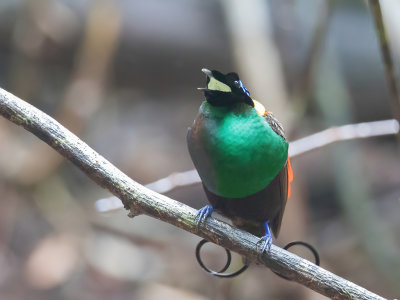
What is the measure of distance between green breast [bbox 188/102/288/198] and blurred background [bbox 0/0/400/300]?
56.4 inches

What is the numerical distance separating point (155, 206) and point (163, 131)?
3344 millimetres

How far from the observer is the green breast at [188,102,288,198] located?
1219mm

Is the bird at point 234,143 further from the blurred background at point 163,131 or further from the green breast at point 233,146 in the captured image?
the blurred background at point 163,131

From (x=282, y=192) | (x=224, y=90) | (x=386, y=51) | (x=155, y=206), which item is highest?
(x=386, y=51)

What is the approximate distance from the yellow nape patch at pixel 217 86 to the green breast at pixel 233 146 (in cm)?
6

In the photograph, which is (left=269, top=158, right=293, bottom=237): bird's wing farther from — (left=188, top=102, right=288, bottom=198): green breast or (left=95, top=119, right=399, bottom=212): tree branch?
(left=95, top=119, right=399, bottom=212): tree branch

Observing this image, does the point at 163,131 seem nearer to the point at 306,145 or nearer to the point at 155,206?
the point at 306,145

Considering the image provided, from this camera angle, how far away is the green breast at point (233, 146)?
4.00ft

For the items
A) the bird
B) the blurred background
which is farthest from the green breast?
the blurred background

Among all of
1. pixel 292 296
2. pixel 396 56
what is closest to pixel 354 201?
pixel 292 296

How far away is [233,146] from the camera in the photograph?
4.00ft

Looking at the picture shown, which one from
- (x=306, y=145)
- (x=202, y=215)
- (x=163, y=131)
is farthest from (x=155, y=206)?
A: (x=163, y=131)

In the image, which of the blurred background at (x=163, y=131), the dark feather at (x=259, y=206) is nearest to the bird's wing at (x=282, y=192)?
the dark feather at (x=259, y=206)

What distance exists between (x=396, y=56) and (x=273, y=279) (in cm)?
142
